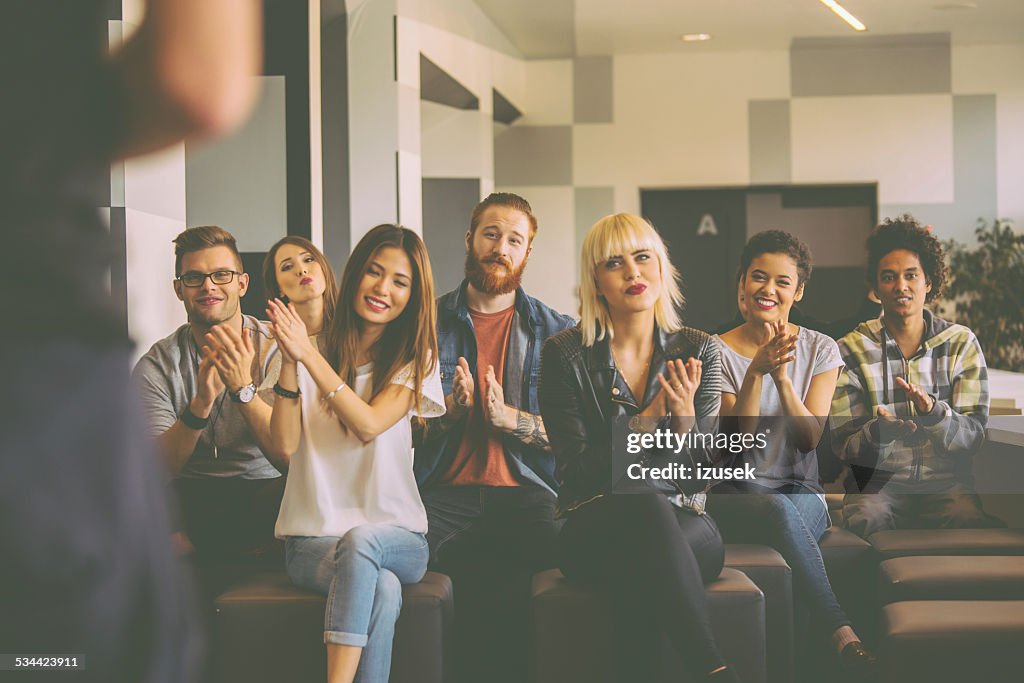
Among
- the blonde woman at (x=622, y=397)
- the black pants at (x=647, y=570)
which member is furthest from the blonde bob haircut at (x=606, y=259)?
the black pants at (x=647, y=570)

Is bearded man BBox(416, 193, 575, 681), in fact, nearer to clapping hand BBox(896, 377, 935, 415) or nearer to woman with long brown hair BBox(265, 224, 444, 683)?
woman with long brown hair BBox(265, 224, 444, 683)

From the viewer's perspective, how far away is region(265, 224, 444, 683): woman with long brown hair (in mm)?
2344

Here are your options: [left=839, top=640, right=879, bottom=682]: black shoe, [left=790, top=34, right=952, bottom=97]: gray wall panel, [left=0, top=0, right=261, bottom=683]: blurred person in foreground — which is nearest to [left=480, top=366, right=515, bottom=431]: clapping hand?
[left=839, top=640, right=879, bottom=682]: black shoe

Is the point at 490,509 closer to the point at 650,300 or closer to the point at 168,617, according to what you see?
the point at 650,300

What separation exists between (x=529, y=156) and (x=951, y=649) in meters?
1.58

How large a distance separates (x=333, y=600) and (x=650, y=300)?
3.55 feet

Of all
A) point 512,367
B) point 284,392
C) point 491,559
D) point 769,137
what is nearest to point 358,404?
point 284,392

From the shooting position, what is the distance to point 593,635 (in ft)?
7.58

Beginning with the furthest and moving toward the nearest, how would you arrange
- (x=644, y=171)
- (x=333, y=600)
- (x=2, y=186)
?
1. (x=644, y=171)
2. (x=333, y=600)
3. (x=2, y=186)

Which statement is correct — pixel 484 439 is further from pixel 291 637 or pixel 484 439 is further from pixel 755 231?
pixel 755 231

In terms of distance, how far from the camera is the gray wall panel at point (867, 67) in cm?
257

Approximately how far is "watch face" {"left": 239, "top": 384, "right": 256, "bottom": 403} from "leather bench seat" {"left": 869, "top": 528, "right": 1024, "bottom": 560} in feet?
5.56

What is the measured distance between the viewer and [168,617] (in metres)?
0.60

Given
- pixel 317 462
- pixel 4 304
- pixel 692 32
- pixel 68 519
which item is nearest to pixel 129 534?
pixel 68 519
